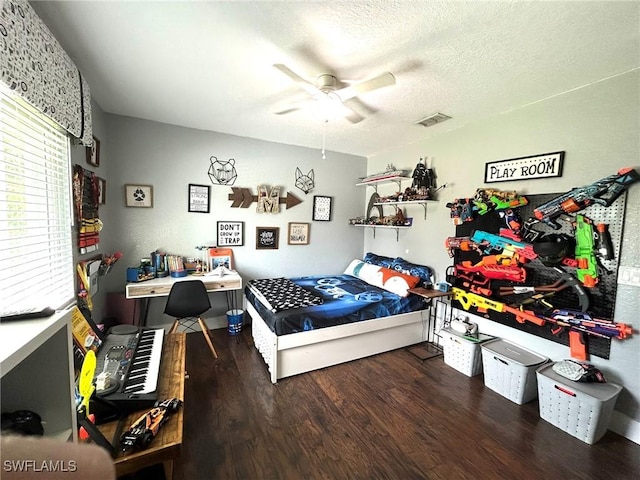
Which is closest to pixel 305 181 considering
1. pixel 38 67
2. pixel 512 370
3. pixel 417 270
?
pixel 417 270

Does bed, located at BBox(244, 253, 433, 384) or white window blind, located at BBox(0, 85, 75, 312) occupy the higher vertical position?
white window blind, located at BBox(0, 85, 75, 312)

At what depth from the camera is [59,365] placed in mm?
818

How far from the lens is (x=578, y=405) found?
1.79m

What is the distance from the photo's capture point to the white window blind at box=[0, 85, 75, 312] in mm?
1203

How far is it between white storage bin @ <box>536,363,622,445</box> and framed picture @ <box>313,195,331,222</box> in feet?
9.57

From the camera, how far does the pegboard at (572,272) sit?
186cm

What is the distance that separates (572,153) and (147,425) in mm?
3242

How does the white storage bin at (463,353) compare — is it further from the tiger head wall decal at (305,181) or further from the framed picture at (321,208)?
the tiger head wall decal at (305,181)

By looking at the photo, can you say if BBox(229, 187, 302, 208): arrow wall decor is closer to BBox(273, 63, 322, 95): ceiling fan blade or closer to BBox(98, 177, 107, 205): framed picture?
BBox(98, 177, 107, 205): framed picture

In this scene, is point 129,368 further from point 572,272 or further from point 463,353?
point 572,272

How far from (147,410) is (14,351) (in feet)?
3.17

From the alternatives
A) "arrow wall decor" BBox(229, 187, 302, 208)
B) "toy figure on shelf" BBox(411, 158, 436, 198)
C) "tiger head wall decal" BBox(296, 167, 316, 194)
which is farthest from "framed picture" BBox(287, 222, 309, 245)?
"toy figure on shelf" BBox(411, 158, 436, 198)

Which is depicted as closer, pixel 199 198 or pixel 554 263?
pixel 554 263

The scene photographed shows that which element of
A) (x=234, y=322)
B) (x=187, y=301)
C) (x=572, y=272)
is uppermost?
(x=572, y=272)
